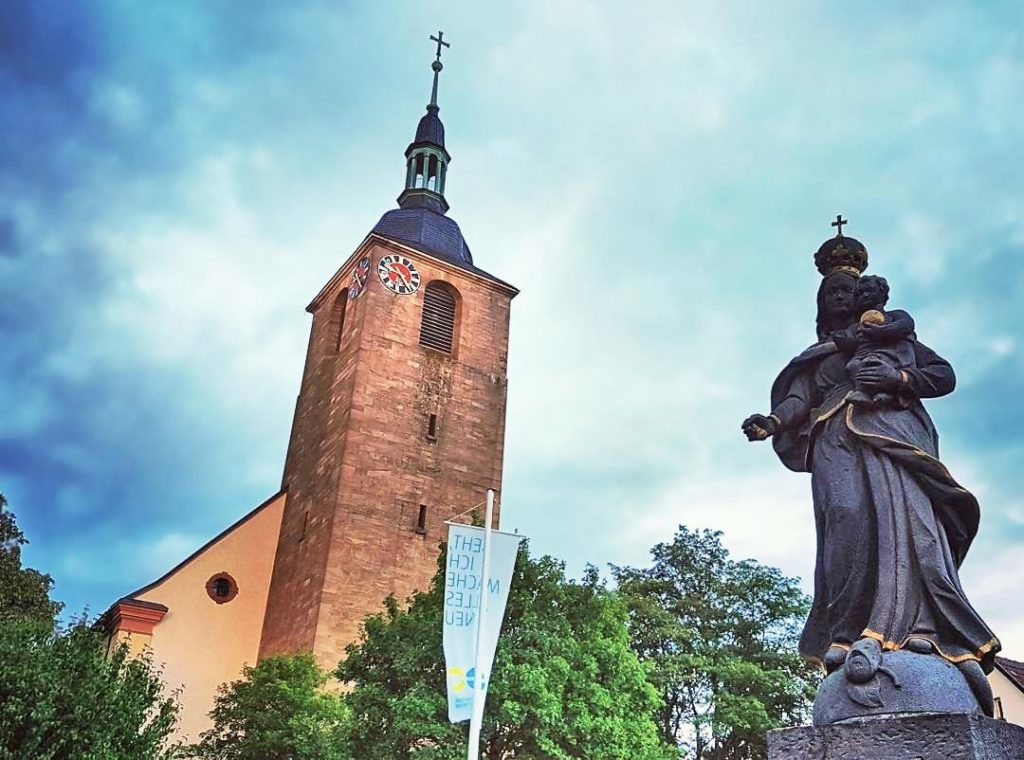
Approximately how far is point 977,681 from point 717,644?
82.5 ft

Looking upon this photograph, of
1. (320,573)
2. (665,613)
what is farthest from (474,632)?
(665,613)

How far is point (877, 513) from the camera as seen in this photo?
3936mm

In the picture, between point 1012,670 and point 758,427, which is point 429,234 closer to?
point 1012,670

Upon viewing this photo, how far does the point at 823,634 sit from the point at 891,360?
1165 millimetres

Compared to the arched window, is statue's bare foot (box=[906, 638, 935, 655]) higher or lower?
lower

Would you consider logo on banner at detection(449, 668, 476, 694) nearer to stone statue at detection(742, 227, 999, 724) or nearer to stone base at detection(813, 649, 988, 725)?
stone statue at detection(742, 227, 999, 724)

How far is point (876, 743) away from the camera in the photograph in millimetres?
3248

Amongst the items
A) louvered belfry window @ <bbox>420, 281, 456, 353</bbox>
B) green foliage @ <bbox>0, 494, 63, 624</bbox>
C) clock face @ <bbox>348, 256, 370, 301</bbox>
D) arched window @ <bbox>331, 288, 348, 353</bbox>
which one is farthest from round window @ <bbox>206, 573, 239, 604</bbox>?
clock face @ <bbox>348, 256, 370, 301</bbox>

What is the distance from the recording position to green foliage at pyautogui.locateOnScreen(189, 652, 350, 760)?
19.2 metres

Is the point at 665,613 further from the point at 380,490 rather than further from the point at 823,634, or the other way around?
the point at 823,634

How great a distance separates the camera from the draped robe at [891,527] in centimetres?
369

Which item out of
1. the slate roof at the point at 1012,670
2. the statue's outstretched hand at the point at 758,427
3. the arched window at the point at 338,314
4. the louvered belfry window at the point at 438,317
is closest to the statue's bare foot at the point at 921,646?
the statue's outstretched hand at the point at 758,427

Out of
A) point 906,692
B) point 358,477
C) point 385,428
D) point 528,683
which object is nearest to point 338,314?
point 385,428

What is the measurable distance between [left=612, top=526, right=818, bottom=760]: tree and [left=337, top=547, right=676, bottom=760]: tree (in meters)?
7.54
